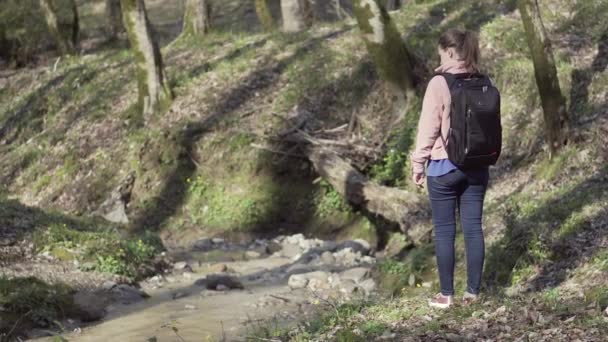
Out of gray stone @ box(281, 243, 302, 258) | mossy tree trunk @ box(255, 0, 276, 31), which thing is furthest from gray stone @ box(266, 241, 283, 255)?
mossy tree trunk @ box(255, 0, 276, 31)

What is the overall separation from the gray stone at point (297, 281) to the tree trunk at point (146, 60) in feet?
24.2

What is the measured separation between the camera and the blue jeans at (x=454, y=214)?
20.5ft

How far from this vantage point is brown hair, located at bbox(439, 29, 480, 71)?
6207 mm

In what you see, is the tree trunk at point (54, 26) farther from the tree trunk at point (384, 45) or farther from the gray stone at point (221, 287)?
the gray stone at point (221, 287)

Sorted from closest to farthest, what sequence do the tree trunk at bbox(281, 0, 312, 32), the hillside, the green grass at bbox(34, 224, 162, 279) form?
1. the hillside
2. the green grass at bbox(34, 224, 162, 279)
3. the tree trunk at bbox(281, 0, 312, 32)

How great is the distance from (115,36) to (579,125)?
822 inches

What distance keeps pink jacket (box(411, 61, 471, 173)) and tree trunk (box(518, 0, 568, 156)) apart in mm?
5298

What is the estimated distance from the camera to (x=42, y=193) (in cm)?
1708

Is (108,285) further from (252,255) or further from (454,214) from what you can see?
(454,214)

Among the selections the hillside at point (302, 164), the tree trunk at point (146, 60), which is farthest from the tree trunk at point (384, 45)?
the tree trunk at point (146, 60)

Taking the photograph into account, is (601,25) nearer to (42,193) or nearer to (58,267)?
(58,267)

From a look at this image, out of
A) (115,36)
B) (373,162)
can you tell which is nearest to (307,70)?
(373,162)

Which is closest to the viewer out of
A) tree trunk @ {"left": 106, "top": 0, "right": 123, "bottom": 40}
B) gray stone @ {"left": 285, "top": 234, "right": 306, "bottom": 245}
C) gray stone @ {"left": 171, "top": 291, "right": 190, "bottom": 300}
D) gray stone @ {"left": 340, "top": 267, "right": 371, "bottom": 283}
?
gray stone @ {"left": 171, "top": 291, "right": 190, "bottom": 300}

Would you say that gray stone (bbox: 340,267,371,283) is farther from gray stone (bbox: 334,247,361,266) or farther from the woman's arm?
the woman's arm
